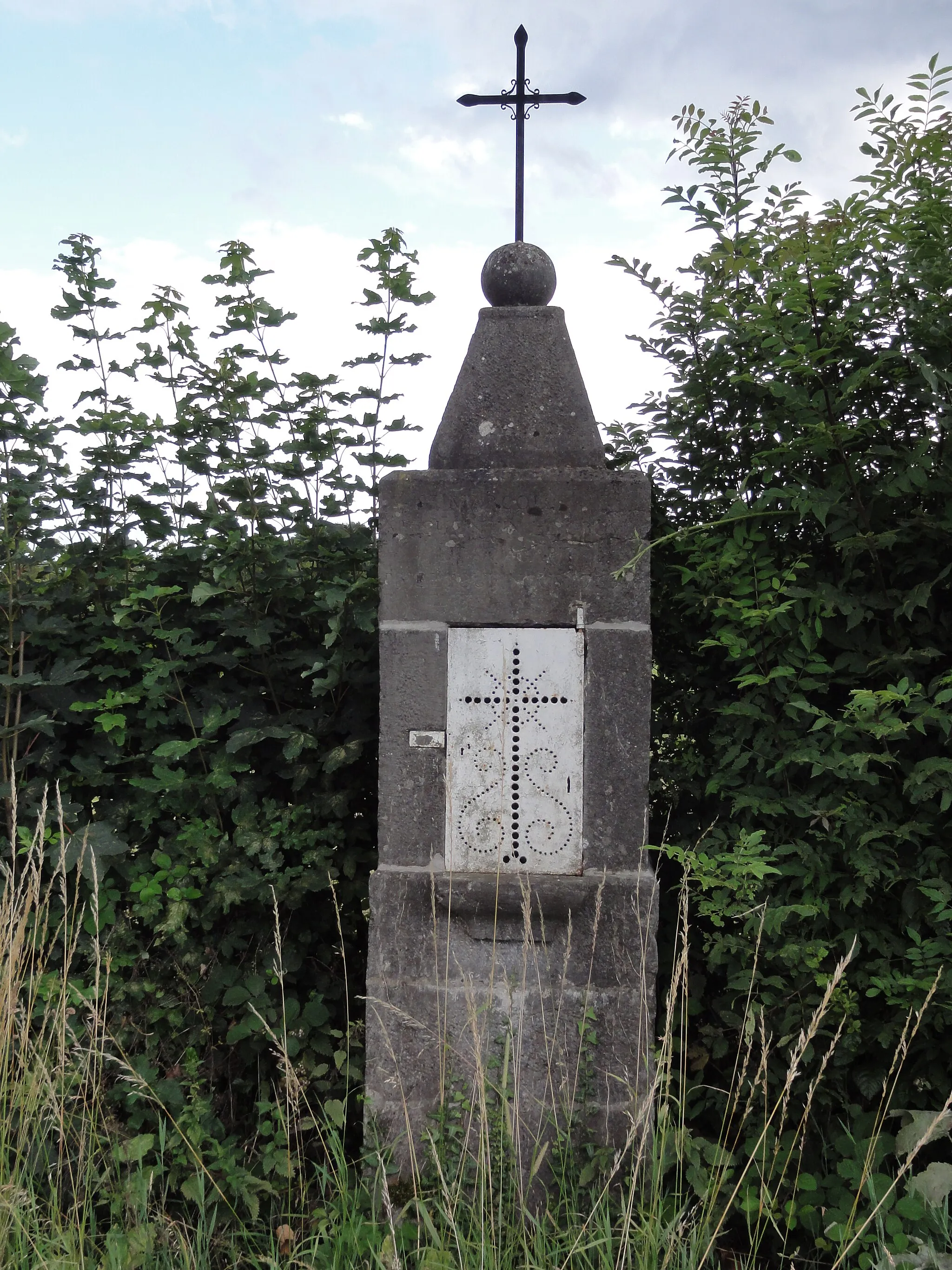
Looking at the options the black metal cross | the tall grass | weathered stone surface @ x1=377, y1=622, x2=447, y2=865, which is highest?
the black metal cross

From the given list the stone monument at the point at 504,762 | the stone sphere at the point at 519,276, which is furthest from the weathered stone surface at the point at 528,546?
the stone sphere at the point at 519,276

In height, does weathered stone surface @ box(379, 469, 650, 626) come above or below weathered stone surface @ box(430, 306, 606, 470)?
below

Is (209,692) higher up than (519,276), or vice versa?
(519,276)

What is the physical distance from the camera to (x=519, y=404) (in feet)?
11.1

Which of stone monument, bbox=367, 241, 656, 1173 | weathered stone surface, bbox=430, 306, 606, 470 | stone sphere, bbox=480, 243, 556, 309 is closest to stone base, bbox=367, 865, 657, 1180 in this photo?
stone monument, bbox=367, 241, 656, 1173

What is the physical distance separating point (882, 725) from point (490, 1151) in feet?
5.56

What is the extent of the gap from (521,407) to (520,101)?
1.24 meters

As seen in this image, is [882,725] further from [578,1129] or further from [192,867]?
[192,867]

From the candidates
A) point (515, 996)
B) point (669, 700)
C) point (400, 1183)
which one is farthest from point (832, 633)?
point (400, 1183)

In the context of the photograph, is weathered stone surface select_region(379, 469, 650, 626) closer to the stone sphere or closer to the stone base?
the stone sphere

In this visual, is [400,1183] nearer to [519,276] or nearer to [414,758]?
[414,758]

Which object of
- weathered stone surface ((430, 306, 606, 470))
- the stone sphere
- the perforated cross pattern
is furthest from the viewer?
the stone sphere

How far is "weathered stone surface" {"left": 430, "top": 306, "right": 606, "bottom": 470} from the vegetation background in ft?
1.54

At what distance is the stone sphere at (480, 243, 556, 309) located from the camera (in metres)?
3.48
